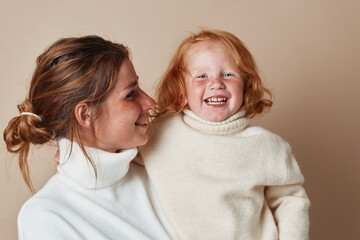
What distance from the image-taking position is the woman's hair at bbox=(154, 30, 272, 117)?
1.83 metres

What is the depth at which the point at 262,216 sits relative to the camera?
180 cm

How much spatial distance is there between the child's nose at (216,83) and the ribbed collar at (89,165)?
1.37 feet

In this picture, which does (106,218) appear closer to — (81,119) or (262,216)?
(81,119)

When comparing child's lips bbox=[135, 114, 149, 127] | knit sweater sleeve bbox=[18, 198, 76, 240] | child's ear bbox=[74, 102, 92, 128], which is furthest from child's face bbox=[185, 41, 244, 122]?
knit sweater sleeve bbox=[18, 198, 76, 240]

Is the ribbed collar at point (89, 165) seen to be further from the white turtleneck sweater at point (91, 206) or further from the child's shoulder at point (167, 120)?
the child's shoulder at point (167, 120)

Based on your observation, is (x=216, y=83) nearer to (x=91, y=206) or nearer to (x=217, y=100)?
(x=217, y=100)

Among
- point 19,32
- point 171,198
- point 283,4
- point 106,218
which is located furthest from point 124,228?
point 283,4

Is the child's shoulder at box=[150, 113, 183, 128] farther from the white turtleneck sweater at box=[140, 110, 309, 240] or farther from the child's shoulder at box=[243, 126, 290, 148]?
the child's shoulder at box=[243, 126, 290, 148]

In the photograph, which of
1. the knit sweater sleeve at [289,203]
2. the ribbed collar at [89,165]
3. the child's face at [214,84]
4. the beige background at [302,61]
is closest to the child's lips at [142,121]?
the ribbed collar at [89,165]

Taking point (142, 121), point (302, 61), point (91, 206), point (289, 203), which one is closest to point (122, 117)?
point (142, 121)

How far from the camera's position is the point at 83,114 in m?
1.59

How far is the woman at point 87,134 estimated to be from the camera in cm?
154

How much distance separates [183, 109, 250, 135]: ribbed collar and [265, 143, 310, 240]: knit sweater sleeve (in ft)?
0.62

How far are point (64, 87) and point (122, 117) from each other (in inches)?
8.8
